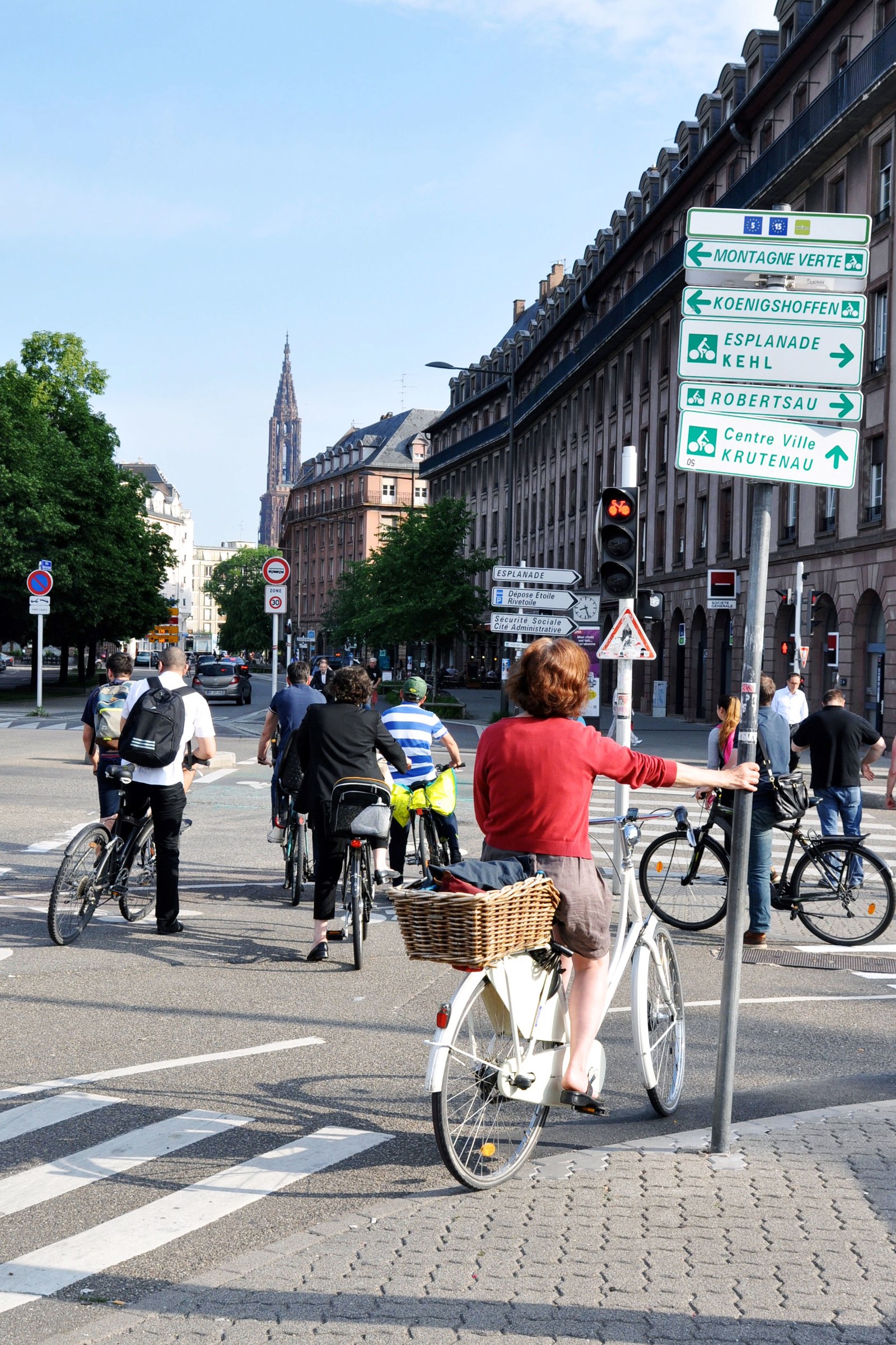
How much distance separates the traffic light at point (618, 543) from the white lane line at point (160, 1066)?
606 cm

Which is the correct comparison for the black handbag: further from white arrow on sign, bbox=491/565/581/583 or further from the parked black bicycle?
white arrow on sign, bbox=491/565/581/583

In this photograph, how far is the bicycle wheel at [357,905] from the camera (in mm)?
8609

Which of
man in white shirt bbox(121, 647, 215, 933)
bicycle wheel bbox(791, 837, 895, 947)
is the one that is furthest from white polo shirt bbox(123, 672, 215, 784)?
bicycle wheel bbox(791, 837, 895, 947)

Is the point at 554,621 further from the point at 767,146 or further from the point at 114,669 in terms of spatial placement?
the point at 767,146

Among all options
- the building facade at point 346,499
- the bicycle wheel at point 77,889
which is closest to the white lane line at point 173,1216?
the bicycle wheel at point 77,889

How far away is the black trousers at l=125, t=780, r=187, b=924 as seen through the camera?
970cm

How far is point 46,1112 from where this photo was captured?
5547 millimetres

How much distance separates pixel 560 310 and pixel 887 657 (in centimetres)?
4502

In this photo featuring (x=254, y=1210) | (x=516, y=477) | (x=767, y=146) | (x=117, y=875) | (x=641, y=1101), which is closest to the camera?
(x=254, y=1210)

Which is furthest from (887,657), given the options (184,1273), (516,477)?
(516,477)

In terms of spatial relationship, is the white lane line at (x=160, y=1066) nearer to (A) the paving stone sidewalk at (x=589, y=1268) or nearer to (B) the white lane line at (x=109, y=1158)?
(B) the white lane line at (x=109, y=1158)

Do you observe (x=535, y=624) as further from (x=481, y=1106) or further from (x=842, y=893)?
(x=481, y=1106)

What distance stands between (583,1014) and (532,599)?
14.6m

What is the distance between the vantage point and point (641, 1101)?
5961 millimetres
